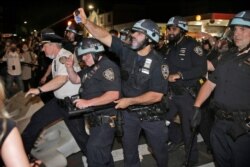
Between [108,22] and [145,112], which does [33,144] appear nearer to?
[145,112]

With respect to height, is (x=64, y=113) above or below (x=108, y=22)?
above

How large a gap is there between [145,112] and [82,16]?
4.69 feet

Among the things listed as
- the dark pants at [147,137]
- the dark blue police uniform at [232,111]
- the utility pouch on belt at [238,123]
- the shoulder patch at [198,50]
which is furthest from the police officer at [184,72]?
the utility pouch on belt at [238,123]

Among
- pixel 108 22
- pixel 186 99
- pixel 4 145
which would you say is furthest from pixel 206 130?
pixel 108 22

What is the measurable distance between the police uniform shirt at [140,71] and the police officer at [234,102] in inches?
26.4

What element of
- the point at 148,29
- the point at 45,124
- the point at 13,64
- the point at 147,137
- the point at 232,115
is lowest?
the point at 13,64

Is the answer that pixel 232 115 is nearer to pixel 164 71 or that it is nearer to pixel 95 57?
pixel 164 71

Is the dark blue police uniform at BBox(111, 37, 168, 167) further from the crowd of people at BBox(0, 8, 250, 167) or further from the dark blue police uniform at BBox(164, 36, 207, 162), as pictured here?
the dark blue police uniform at BBox(164, 36, 207, 162)

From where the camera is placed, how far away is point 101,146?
411 centimetres

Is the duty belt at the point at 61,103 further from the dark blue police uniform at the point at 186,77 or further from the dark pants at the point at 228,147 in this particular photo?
the dark pants at the point at 228,147

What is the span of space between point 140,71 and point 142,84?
0.17 m

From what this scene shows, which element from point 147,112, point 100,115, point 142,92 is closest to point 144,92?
point 142,92

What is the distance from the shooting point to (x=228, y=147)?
12.7 feet

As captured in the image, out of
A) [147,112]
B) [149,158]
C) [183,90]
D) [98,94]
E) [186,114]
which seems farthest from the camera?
[149,158]
